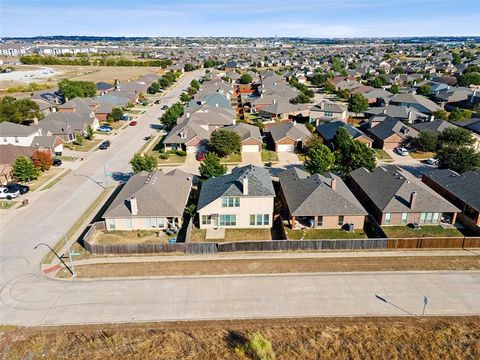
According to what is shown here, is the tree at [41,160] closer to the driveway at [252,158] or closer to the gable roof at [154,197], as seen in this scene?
the gable roof at [154,197]

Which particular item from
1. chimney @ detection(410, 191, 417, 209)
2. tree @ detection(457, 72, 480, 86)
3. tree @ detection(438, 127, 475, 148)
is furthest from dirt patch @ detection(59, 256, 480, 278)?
tree @ detection(457, 72, 480, 86)

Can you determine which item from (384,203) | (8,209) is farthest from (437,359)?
(8,209)

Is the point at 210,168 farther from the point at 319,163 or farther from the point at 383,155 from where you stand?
the point at 383,155

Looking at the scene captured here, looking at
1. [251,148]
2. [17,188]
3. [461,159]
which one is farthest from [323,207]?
[17,188]

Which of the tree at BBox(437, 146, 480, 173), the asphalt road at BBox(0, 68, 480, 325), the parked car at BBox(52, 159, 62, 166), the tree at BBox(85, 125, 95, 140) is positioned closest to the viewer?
the asphalt road at BBox(0, 68, 480, 325)

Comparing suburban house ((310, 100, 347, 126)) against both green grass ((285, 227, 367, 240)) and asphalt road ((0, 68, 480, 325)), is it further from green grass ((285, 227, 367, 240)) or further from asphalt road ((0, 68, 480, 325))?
asphalt road ((0, 68, 480, 325))

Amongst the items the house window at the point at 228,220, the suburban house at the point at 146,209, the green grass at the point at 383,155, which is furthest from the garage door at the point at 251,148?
the house window at the point at 228,220
